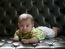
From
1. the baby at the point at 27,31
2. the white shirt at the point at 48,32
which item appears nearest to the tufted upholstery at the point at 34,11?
the white shirt at the point at 48,32

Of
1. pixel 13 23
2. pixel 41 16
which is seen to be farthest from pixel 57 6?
pixel 13 23

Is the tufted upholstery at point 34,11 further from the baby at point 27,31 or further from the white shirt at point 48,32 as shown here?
the baby at point 27,31

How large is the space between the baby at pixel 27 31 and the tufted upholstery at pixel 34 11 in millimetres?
226

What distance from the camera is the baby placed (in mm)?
1428

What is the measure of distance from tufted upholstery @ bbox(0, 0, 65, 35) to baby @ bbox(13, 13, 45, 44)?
23 cm

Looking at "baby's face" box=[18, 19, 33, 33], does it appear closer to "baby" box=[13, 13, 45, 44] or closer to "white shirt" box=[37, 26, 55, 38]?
"baby" box=[13, 13, 45, 44]

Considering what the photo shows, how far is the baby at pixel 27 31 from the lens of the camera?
143 cm

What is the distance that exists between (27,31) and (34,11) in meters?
0.30

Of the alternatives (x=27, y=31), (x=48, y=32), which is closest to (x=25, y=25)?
(x=27, y=31)

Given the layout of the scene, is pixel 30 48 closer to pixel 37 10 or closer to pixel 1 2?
pixel 37 10

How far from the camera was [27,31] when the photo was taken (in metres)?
1.46

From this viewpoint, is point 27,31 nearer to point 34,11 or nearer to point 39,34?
Result: point 39,34

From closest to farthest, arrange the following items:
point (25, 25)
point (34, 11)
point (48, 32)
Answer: point (25, 25) → point (48, 32) → point (34, 11)

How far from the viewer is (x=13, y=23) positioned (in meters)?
1.72
